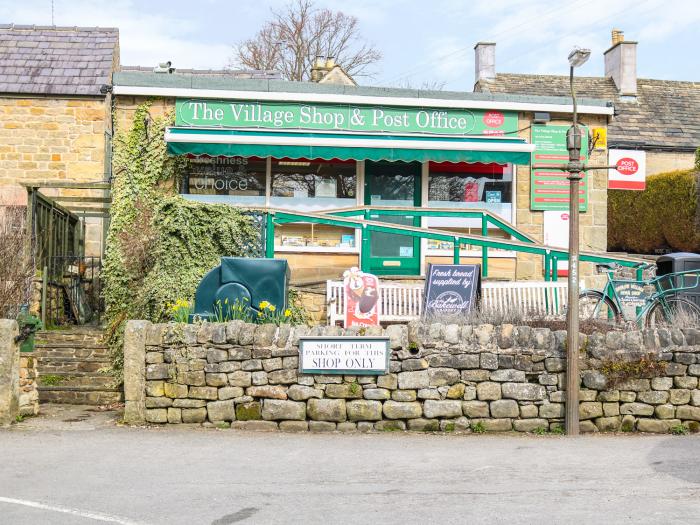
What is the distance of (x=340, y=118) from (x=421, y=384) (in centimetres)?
693

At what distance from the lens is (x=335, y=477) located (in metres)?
7.77

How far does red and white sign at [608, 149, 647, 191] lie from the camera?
21.6 metres

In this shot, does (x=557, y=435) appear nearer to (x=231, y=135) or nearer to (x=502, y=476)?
(x=502, y=476)

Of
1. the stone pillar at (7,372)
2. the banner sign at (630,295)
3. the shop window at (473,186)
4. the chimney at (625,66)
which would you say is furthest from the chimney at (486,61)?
the stone pillar at (7,372)

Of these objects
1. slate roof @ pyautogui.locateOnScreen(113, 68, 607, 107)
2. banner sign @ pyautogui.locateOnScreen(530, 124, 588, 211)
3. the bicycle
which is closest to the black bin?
the bicycle

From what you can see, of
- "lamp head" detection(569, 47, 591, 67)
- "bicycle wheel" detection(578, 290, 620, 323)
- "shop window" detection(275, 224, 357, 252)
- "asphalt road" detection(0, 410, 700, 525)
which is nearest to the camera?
"asphalt road" detection(0, 410, 700, 525)

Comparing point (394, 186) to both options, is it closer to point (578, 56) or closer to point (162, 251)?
point (162, 251)

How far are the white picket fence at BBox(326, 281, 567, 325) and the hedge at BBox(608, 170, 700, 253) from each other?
590 inches

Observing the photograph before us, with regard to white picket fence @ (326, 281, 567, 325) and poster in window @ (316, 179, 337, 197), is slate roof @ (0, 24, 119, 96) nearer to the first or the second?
poster in window @ (316, 179, 337, 197)

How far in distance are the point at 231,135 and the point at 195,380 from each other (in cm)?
569

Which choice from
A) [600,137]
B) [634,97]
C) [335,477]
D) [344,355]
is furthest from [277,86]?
[634,97]

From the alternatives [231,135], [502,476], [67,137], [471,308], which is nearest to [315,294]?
[471,308]

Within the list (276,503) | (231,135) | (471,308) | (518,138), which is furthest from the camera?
(518,138)

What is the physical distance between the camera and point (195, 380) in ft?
33.3
